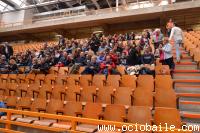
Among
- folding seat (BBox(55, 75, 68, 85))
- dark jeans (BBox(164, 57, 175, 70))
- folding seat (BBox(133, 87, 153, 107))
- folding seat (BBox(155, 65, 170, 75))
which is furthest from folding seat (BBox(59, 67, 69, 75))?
folding seat (BBox(133, 87, 153, 107))

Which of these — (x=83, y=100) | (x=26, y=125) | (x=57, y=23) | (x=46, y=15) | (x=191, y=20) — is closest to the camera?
(x=26, y=125)

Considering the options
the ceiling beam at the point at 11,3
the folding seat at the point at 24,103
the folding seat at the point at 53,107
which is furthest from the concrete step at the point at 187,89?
the ceiling beam at the point at 11,3

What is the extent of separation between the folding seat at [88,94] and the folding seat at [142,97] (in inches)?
37.4

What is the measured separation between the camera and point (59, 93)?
6.00m

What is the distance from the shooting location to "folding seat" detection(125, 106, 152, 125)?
4027mm

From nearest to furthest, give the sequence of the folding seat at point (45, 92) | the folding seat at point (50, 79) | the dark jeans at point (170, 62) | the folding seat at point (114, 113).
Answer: the folding seat at point (114, 113) < the folding seat at point (45, 92) < the dark jeans at point (170, 62) < the folding seat at point (50, 79)

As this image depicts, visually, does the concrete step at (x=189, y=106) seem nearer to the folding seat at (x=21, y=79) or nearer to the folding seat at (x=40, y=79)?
the folding seat at (x=40, y=79)

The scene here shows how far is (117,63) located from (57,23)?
1120cm

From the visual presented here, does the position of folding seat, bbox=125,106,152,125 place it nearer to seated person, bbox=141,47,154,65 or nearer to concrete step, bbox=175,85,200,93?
concrete step, bbox=175,85,200,93

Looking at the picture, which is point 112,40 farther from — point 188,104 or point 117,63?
point 188,104

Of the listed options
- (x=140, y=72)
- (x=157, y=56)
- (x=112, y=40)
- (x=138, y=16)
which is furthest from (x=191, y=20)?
(x=140, y=72)

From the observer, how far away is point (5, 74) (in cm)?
862

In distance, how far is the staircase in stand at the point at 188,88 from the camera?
4.27 meters

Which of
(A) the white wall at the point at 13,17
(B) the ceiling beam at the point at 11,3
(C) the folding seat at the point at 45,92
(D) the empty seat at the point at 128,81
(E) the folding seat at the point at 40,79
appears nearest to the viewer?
(D) the empty seat at the point at 128,81
